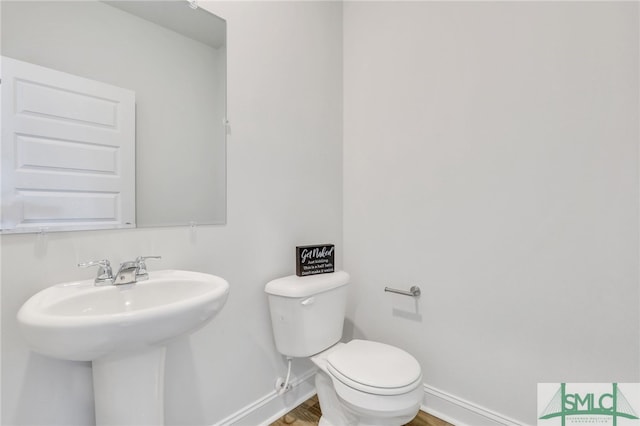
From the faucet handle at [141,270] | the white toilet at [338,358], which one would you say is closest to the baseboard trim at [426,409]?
the white toilet at [338,358]

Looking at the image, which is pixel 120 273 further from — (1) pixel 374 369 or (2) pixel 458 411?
(2) pixel 458 411

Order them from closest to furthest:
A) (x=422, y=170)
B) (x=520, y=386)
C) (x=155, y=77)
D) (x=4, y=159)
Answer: (x=4, y=159)
(x=155, y=77)
(x=520, y=386)
(x=422, y=170)

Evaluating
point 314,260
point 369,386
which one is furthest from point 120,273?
point 369,386

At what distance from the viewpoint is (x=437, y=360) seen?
148cm

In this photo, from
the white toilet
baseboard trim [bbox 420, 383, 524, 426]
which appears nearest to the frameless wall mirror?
the white toilet

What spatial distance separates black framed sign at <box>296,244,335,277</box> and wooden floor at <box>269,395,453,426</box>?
28.9 inches

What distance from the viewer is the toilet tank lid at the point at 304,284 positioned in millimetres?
1291

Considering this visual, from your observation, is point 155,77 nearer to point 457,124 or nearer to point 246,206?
point 246,206

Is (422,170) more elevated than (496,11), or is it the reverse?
(496,11)

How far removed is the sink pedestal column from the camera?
805mm

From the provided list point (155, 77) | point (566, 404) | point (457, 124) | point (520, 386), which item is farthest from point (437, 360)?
point (155, 77)

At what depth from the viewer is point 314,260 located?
149 centimetres

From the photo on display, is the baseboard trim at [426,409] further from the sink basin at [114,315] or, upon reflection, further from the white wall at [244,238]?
the sink basin at [114,315]

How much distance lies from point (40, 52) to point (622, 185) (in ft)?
6.51
